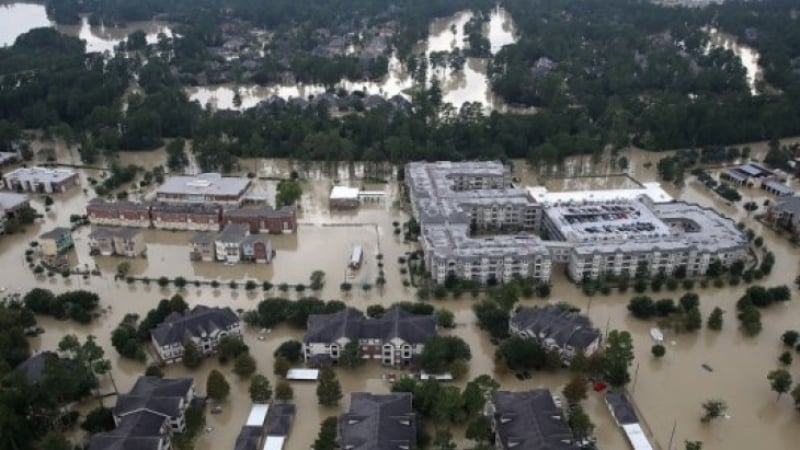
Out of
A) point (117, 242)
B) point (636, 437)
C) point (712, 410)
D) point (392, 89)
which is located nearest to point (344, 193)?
point (117, 242)

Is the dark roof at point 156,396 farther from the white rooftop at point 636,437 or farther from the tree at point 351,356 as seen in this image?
the white rooftop at point 636,437

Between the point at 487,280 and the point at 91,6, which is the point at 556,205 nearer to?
the point at 487,280

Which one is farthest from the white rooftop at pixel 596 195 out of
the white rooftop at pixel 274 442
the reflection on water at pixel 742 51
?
the reflection on water at pixel 742 51

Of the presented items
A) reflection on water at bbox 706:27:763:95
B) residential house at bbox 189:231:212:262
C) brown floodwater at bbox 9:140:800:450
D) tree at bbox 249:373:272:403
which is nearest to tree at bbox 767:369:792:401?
brown floodwater at bbox 9:140:800:450

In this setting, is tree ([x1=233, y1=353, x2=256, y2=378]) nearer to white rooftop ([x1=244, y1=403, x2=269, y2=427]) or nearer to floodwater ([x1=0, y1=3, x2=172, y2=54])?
white rooftop ([x1=244, y1=403, x2=269, y2=427])

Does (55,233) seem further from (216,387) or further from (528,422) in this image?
(528,422)

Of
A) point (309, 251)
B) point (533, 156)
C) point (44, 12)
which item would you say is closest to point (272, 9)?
point (44, 12)
